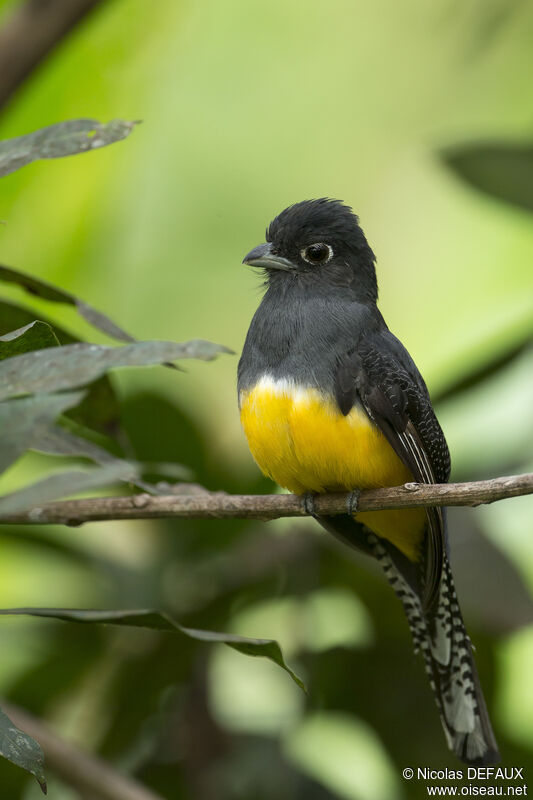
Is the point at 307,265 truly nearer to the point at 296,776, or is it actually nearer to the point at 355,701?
the point at 355,701

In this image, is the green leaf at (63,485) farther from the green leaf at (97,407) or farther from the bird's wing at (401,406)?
the bird's wing at (401,406)

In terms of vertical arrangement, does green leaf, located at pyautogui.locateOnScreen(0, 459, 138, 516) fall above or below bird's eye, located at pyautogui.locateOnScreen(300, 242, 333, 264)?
below

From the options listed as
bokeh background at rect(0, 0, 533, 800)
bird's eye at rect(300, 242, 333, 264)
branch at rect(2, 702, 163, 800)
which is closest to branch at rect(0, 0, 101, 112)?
bokeh background at rect(0, 0, 533, 800)

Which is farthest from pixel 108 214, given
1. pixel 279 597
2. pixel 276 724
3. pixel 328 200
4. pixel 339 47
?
pixel 276 724

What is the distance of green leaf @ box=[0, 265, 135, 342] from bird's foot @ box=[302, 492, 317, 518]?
2.09 feet

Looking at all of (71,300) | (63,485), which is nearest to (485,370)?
(71,300)

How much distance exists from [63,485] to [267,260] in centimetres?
173

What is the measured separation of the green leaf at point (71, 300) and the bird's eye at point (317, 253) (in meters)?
1.09

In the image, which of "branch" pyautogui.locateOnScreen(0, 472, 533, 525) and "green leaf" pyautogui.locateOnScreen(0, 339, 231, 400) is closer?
"green leaf" pyautogui.locateOnScreen(0, 339, 231, 400)

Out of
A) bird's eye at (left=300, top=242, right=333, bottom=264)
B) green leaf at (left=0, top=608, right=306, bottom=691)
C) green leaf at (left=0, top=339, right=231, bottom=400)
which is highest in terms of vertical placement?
bird's eye at (left=300, top=242, right=333, bottom=264)

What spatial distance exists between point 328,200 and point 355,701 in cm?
152

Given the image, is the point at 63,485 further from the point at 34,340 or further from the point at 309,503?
the point at 309,503

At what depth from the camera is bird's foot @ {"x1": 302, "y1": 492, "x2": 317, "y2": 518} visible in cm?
241

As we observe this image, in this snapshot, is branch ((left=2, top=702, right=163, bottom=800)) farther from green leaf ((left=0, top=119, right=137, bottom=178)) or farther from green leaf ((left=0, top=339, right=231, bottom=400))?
green leaf ((left=0, top=119, right=137, bottom=178))
